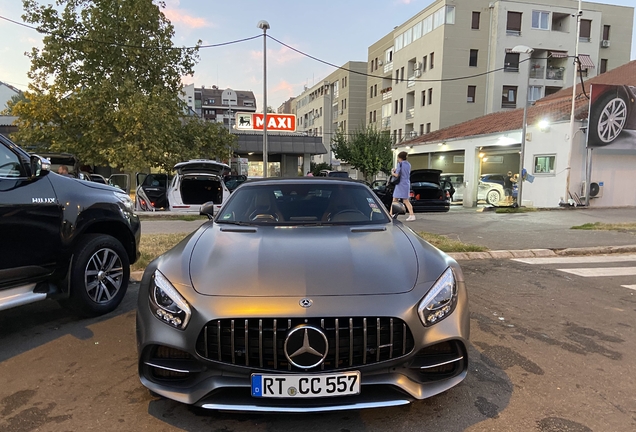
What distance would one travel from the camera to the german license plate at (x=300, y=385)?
206 cm

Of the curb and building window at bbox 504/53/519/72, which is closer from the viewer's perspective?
the curb

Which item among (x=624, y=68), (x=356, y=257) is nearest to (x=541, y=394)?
(x=356, y=257)

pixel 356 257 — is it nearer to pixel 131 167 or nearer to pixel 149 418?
pixel 149 418

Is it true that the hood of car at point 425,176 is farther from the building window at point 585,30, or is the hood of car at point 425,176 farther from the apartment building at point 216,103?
the apartment building at point 216,103

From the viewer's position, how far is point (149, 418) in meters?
2.40

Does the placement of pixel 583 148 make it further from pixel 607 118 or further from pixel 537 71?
pixel 537 71

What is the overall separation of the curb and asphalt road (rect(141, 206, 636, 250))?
0.74 ft

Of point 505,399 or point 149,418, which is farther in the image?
point 505,399

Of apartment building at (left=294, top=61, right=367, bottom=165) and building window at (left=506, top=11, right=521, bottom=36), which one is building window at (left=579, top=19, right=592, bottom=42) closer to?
building window at (left=506, top=11, right=521, bottom=36)

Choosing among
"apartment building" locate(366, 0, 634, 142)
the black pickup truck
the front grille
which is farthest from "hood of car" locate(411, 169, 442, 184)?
"apartment building" locate(366, 0, 634, 142)

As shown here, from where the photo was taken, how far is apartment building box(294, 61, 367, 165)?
56594 millimetres

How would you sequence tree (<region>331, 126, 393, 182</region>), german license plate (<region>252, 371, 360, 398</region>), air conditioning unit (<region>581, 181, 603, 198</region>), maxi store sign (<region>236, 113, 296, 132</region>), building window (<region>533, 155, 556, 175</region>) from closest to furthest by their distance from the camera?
german license plate (<region>252, 371, 360, 398</region>)
air conditioning unit (<region>581, 181, 603, 198</region>)
building window (<region>533, 155, 556, 175</region>)
maxi store sign (<region>236, 113, 296, 132</region>)
tree (<region>331, 126, 393, 182</region>)

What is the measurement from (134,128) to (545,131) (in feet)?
56.2

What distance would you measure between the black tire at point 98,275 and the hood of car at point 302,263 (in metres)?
1.59
